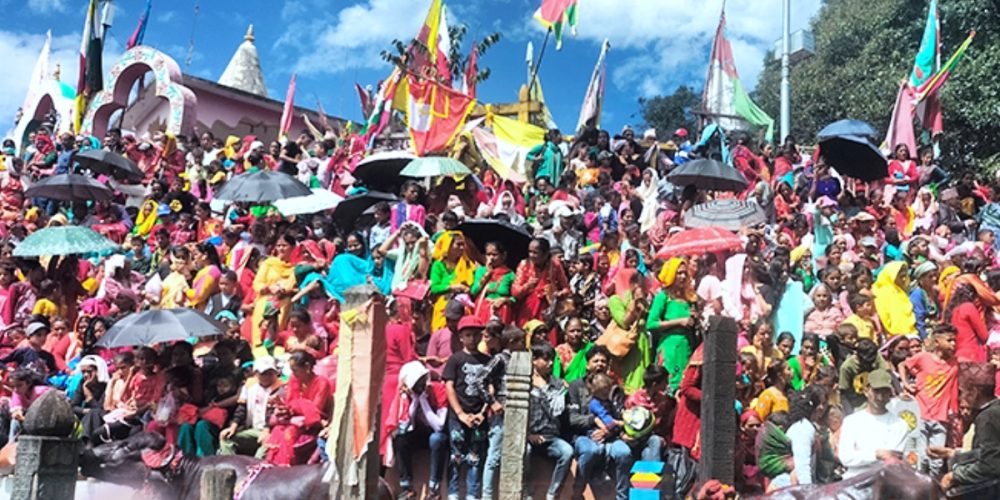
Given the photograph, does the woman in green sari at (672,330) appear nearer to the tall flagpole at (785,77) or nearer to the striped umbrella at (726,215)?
the striped umbrella at (726,215)

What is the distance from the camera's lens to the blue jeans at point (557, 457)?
26.2 feet

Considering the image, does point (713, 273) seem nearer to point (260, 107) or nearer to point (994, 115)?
point (994, 115)

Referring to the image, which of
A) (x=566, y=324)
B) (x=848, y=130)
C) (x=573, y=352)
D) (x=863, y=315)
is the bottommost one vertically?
(x=573, y=352)

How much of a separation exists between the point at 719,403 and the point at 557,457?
161 centimetres

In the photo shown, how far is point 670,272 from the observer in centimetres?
971

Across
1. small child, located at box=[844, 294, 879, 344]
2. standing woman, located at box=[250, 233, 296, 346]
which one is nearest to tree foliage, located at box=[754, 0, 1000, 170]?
small child, located at box=[844, 294, 879, 344]

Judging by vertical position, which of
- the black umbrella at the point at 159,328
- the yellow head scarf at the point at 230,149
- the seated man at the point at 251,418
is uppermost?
the yellow head scarf at the point at 230,149

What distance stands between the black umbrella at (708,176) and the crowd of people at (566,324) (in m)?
0.27

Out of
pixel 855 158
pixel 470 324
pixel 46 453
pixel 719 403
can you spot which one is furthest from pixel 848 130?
pixel 46 453

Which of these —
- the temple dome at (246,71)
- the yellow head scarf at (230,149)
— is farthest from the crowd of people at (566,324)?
the temple dome at (246,71)

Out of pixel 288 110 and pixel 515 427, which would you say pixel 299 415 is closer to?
pixel 515 427

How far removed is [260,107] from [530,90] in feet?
27.1

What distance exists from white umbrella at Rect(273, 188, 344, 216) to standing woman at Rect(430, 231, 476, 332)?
10.7 ft

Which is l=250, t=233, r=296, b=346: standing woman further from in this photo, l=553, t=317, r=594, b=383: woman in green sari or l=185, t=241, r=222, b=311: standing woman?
l=553, t=317, r=594, b=383: woman in green sari
